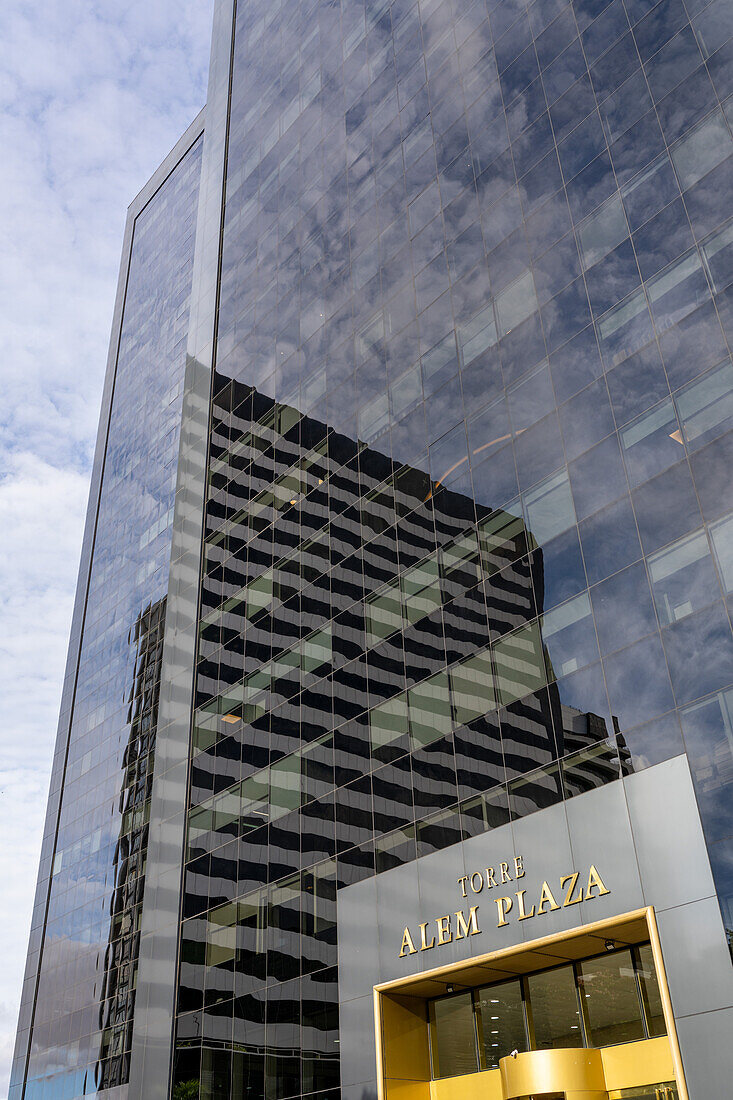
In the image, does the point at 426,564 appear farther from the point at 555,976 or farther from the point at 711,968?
the point at 711,968

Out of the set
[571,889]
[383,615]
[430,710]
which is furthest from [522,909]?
[383,615]

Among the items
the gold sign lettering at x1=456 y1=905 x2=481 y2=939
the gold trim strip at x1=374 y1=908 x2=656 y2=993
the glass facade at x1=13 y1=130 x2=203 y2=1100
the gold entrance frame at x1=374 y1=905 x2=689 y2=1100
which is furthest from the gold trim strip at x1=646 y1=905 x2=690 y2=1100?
the glass facade at x1=13 y1=130 x2=203 y2=1100

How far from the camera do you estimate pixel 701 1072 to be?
23062 mm

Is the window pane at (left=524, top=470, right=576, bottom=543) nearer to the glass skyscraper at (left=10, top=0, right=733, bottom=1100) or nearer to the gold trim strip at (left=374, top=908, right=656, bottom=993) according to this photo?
the glass skyscraper at (left=10, top=0, right=733, bottom=1100)

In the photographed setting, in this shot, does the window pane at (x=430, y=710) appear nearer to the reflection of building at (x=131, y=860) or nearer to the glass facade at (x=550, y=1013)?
the glass facade at (x=550, y=1013)

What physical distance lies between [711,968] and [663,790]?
14.1 feet

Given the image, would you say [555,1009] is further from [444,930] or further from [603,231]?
[603,231]

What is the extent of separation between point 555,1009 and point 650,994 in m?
3.59

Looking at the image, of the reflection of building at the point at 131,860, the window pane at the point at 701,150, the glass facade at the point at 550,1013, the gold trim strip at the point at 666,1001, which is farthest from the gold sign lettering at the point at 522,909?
the reflection of building at the point at 131,860

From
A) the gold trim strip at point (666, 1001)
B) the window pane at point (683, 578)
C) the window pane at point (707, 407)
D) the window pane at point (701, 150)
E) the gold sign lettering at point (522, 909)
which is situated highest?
the window pane at point (701, 150)

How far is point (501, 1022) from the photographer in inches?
1228

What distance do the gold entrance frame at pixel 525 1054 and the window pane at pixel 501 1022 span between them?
43cm

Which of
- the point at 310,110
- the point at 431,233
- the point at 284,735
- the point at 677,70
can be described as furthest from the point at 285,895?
the point at 310,110

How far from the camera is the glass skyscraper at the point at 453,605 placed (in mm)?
27562
